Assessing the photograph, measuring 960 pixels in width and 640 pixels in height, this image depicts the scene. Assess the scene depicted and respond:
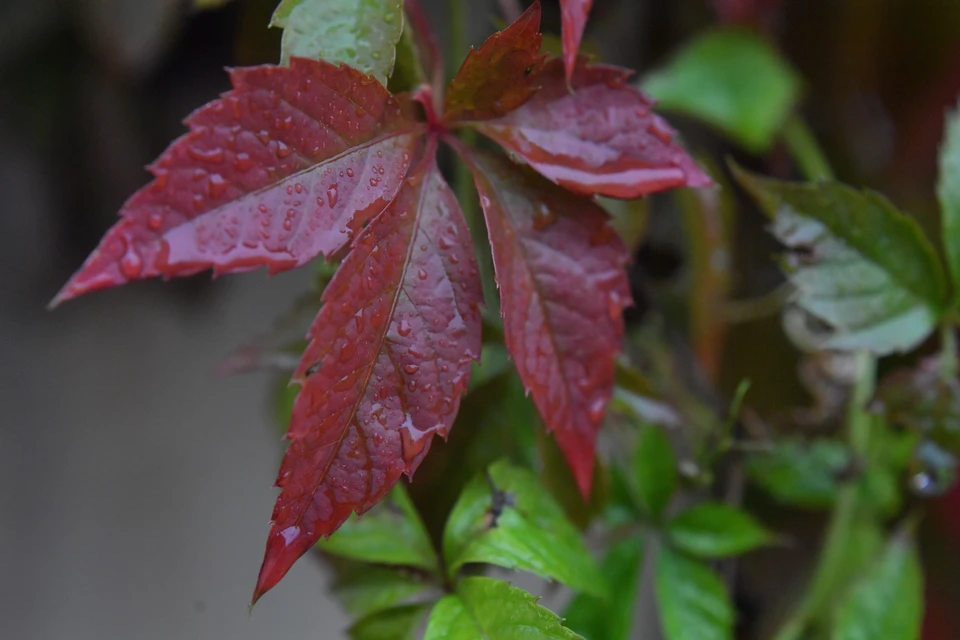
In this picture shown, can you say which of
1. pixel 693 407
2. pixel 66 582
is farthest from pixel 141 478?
pixel 693 407

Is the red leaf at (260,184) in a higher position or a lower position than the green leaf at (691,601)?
higher

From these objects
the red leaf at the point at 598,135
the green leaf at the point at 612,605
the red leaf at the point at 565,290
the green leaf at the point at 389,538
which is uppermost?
the red leaf at the point at 598,135

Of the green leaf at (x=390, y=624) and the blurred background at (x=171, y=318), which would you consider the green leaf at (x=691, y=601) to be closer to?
the green leaf at (x=390, y=624)

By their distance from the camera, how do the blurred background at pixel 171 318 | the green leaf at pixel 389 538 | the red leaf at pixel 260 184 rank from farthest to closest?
the blurred background at pixel 171 318 → the green leaf at pixel 389 538 → the red leaf at pixel 260 184

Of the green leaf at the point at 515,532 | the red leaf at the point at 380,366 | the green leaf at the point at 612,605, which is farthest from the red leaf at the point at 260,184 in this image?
the green leaf at the point at 612,605

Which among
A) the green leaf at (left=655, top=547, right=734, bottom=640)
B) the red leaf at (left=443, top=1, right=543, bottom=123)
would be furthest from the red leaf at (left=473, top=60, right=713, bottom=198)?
the green leaf at (left=655, top=547, right=734, bottom=640)

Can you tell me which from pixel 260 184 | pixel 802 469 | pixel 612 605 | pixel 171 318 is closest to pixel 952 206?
pixel 802 469

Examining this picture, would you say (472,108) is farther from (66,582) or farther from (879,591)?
(66,582)

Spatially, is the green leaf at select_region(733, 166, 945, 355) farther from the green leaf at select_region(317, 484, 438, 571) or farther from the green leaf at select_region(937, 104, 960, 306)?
the green leaf at select_region(317, 484, 438, 571)
